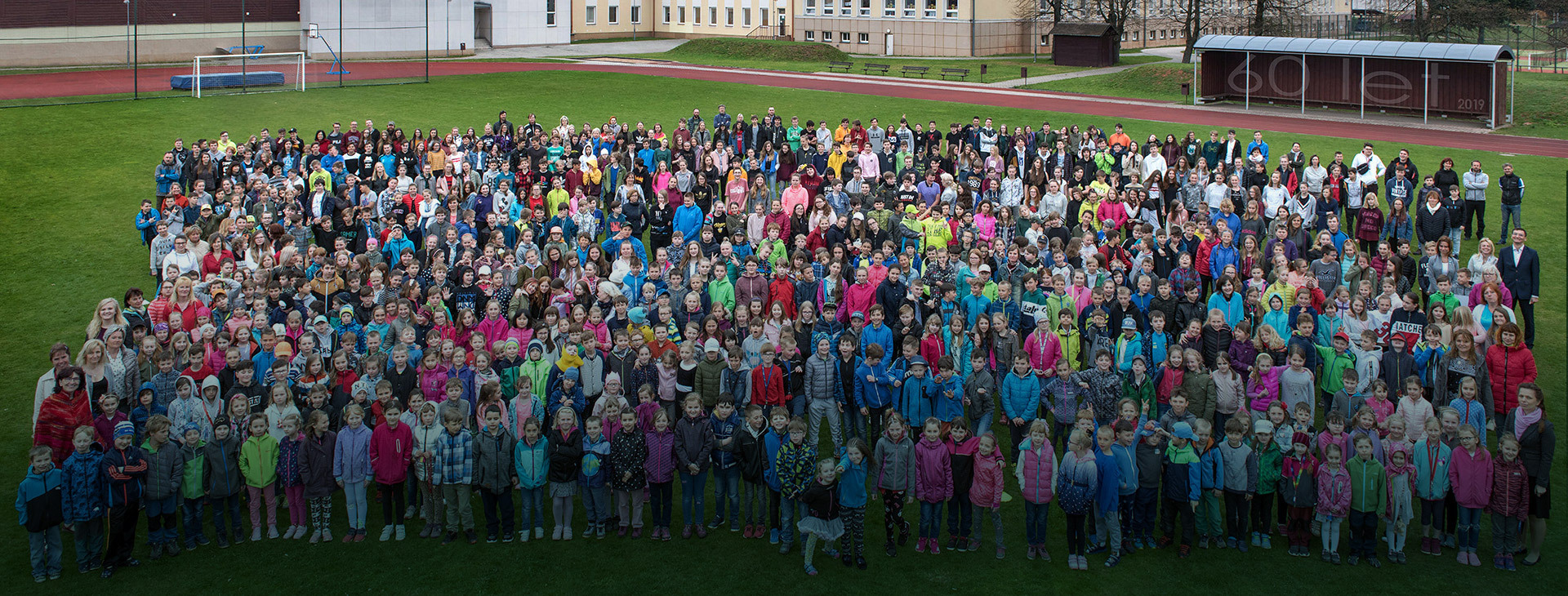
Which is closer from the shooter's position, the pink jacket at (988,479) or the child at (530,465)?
the pink jacket at (988,479)

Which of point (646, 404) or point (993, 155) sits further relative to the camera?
point (993, 155)

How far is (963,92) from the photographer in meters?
39.9

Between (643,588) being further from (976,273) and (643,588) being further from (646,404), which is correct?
(976,273)

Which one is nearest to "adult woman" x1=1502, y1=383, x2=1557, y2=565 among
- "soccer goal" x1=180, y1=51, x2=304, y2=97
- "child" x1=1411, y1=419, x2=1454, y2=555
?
"child" x1=1411, y1=419, x2=1454, y2=555

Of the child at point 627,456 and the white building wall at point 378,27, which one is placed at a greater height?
the white building wall at point 378,27

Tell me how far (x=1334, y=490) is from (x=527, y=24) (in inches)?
2103

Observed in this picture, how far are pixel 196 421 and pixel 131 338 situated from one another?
2622mm

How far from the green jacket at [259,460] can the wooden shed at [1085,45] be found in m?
45.2

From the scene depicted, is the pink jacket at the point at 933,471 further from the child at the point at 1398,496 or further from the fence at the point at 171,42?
the fence at the point at 171,42

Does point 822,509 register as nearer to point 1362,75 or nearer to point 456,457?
point 456,457

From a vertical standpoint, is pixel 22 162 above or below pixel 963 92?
below

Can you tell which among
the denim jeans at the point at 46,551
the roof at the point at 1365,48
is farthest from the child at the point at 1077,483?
the roof at the point at 1365,48

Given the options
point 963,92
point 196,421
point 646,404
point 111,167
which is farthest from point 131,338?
point 963,92

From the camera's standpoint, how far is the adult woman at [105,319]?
12.0 m
